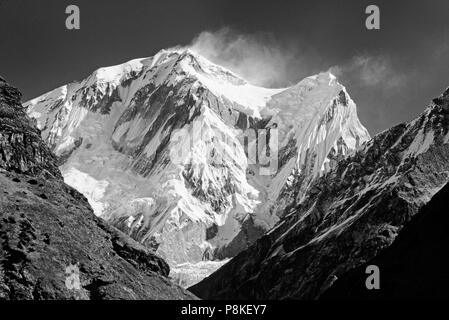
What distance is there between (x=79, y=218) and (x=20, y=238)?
64.0 feet

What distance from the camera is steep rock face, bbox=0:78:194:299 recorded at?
449 feet

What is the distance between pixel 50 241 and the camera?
478ft

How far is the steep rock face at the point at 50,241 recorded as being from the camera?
137 metres

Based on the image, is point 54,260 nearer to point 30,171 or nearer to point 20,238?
point 20,238

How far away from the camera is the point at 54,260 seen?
142250 mm
